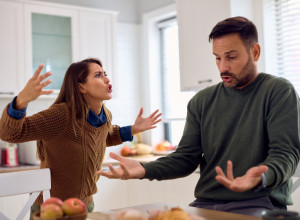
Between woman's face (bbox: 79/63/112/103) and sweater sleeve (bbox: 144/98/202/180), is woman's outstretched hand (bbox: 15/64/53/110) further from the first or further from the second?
woman's face (bbox: 79/63/112/103)

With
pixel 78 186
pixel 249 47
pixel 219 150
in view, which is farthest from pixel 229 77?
pixel 78 186

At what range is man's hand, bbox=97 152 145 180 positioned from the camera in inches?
63.4

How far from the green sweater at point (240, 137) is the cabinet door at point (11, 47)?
2257 millimetres

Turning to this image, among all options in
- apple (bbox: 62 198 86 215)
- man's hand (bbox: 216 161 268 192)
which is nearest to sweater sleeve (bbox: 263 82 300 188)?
man's hand (bbox: 216 161 268 192)

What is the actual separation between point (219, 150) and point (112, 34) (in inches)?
111

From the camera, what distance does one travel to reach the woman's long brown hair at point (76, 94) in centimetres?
242

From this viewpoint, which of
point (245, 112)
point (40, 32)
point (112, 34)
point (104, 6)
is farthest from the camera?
point (104, 6)

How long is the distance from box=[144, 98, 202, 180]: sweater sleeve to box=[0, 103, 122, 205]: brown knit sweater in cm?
59

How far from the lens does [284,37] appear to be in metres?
3.51

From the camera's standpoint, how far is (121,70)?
4938mm

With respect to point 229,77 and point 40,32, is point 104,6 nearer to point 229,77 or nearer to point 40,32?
point 40,32

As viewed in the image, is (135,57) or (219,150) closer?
(219,150)

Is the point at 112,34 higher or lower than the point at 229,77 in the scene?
higher

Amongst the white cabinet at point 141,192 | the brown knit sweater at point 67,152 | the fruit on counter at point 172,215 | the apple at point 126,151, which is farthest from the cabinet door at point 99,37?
the fruit on counter at point 172,215
